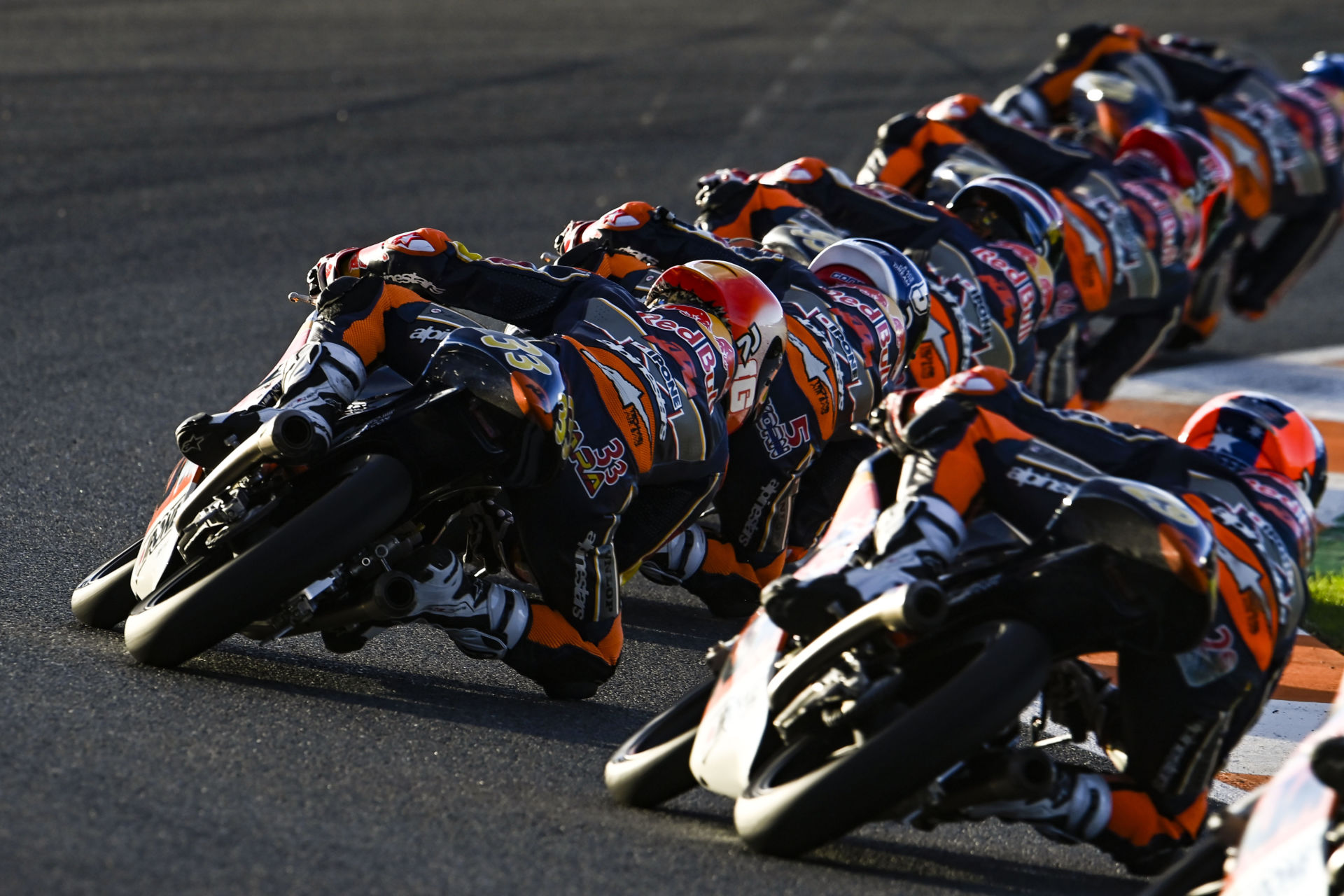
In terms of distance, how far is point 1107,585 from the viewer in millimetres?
3553

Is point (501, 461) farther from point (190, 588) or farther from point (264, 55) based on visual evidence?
point (264, 55)

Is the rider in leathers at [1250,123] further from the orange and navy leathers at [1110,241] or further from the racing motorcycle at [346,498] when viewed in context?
the racing motorcycle at [346,498]

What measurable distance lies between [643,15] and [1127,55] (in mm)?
8342

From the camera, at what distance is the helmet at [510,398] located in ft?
14.1

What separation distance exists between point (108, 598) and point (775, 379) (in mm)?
2210

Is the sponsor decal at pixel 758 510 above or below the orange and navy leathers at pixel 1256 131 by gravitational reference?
above

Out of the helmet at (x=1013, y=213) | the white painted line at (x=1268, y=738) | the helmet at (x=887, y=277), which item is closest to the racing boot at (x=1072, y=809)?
the white painted line at (x=1268, y=738)

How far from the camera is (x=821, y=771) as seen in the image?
3.49 metres

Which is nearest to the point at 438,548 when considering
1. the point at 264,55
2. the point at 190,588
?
the point at 190,588

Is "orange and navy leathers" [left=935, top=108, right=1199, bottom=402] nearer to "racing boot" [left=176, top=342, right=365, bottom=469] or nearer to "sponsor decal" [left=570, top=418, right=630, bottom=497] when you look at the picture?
"sponsor decal" [left=570, top=418, right=630, bottom=497]

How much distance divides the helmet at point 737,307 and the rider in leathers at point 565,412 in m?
0.10

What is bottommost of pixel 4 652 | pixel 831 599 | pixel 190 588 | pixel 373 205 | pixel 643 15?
pixel 643 15

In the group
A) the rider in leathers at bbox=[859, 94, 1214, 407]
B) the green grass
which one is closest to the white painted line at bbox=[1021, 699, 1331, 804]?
the green grass

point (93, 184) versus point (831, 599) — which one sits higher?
point (831, 599)
